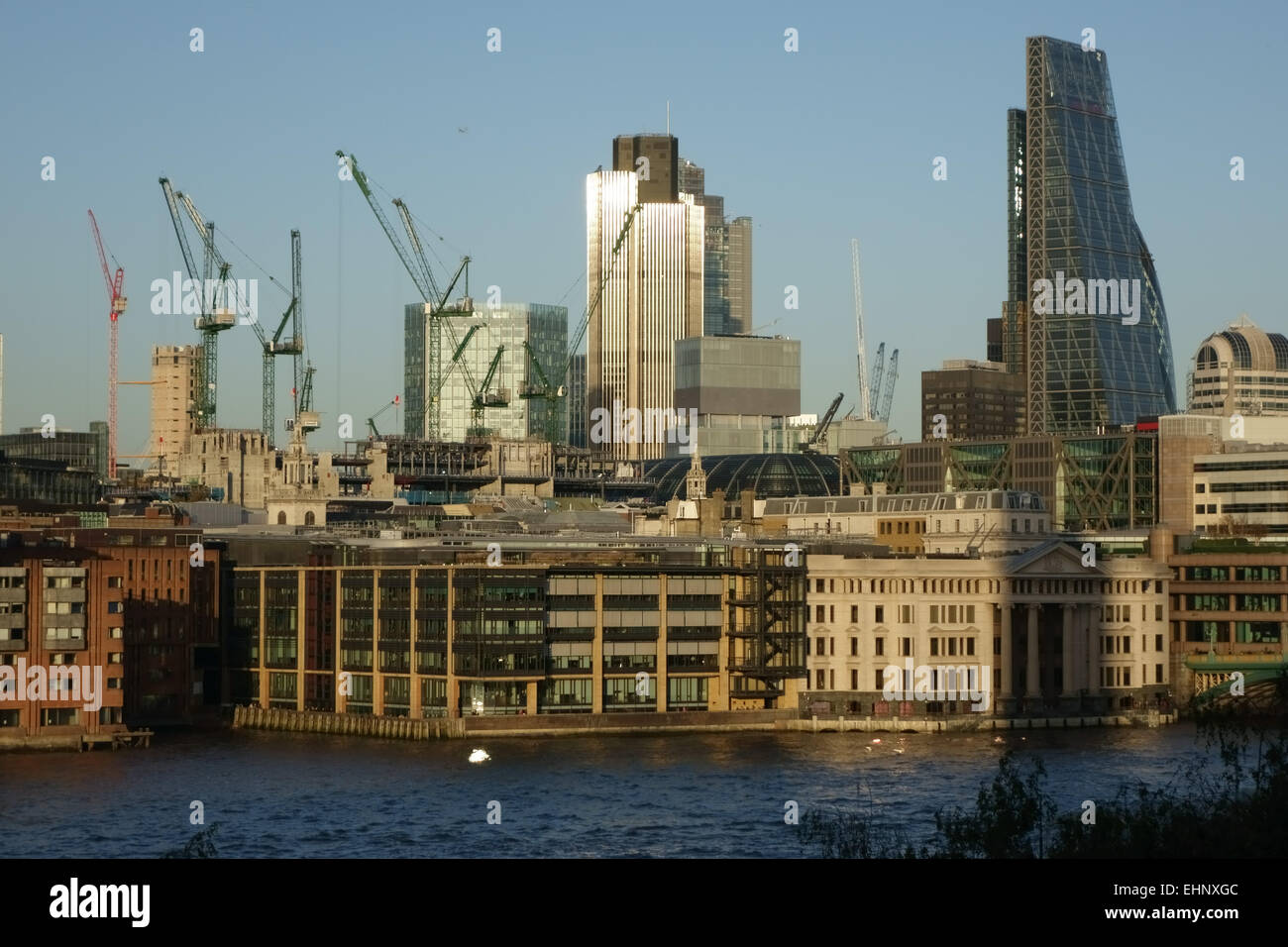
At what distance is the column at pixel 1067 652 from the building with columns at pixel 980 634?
53mm

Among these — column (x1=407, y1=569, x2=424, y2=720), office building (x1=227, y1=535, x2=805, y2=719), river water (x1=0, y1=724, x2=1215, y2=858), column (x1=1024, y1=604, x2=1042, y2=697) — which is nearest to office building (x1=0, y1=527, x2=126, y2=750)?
river water (x1=0, y1=724, x2=1215, y2=858)

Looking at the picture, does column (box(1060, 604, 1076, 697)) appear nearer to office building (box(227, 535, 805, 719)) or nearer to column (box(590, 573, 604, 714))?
office building (box(227, 535, 805, 719))

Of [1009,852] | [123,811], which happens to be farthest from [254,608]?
[1009,852]

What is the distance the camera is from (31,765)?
102562 millimetres

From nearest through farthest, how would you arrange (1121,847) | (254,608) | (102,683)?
(1121,847) < (102,683) < (254,608)

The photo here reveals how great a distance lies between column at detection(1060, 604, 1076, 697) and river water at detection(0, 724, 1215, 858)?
4947mm

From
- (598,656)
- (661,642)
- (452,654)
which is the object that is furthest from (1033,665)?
(452,654)

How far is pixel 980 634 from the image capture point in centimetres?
12425

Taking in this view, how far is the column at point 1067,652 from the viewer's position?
410ft

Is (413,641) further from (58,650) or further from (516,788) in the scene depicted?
(516,788)

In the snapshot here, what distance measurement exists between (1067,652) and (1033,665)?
2.65m
